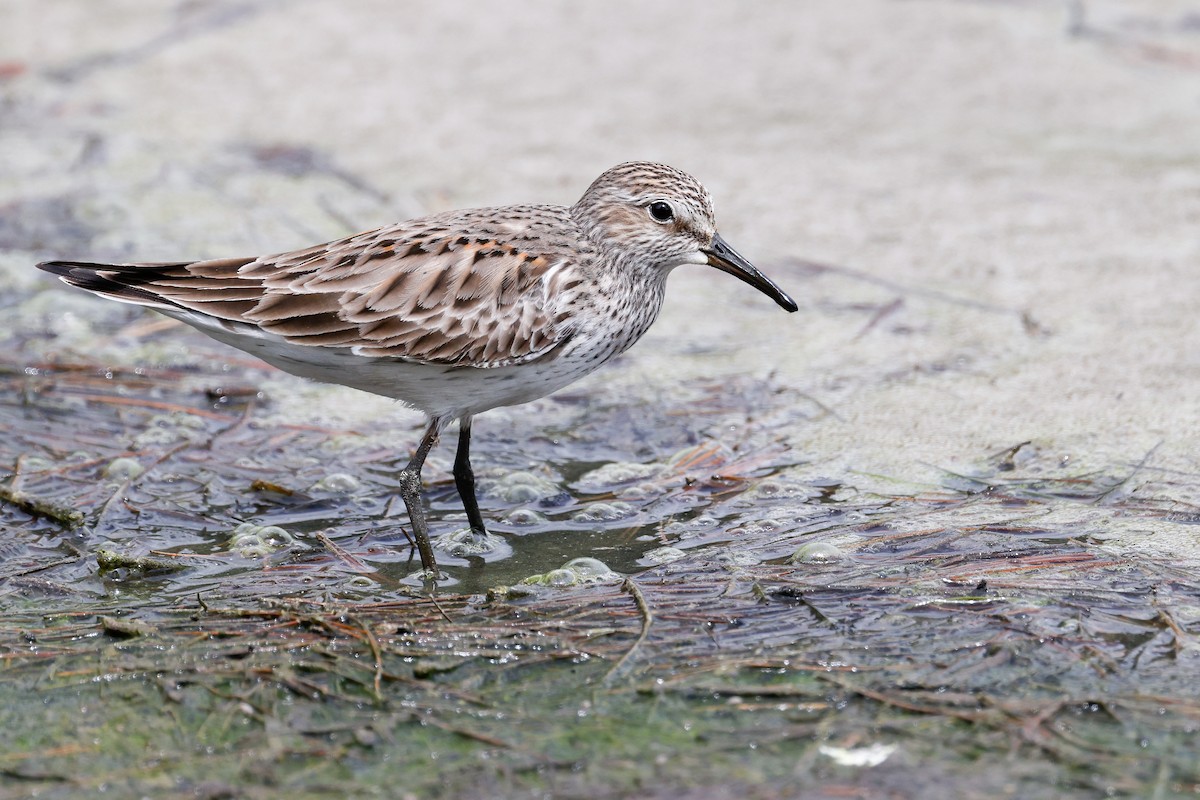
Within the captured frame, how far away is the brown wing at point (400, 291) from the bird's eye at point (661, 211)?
426 millimetres

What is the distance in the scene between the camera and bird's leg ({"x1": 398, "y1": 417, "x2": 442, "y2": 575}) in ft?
17.3

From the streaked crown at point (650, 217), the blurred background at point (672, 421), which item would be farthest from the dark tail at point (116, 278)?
the streaked crown at point (650, 217)

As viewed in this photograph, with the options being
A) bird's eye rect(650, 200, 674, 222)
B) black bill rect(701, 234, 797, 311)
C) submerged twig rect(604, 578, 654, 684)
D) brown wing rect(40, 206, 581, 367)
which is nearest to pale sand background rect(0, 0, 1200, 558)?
black bill rect(701, 234, 797, 311)

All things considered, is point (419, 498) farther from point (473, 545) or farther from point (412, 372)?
point (412, 372)

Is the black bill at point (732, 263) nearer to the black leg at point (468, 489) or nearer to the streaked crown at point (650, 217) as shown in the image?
the streaked crown at point (650, 217)

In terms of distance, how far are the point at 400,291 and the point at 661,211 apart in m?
1.15

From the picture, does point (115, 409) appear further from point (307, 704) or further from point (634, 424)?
point (307, 704)

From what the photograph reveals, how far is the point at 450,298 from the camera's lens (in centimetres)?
539

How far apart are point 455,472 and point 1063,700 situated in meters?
2.60

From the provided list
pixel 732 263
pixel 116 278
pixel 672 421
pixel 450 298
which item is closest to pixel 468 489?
pixel 450 298

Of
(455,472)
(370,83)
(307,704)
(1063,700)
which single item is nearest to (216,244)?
(370,83)

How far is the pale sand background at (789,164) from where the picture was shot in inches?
260

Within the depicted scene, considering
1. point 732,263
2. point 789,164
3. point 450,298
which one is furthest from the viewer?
point 789,164

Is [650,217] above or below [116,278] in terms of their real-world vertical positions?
above
